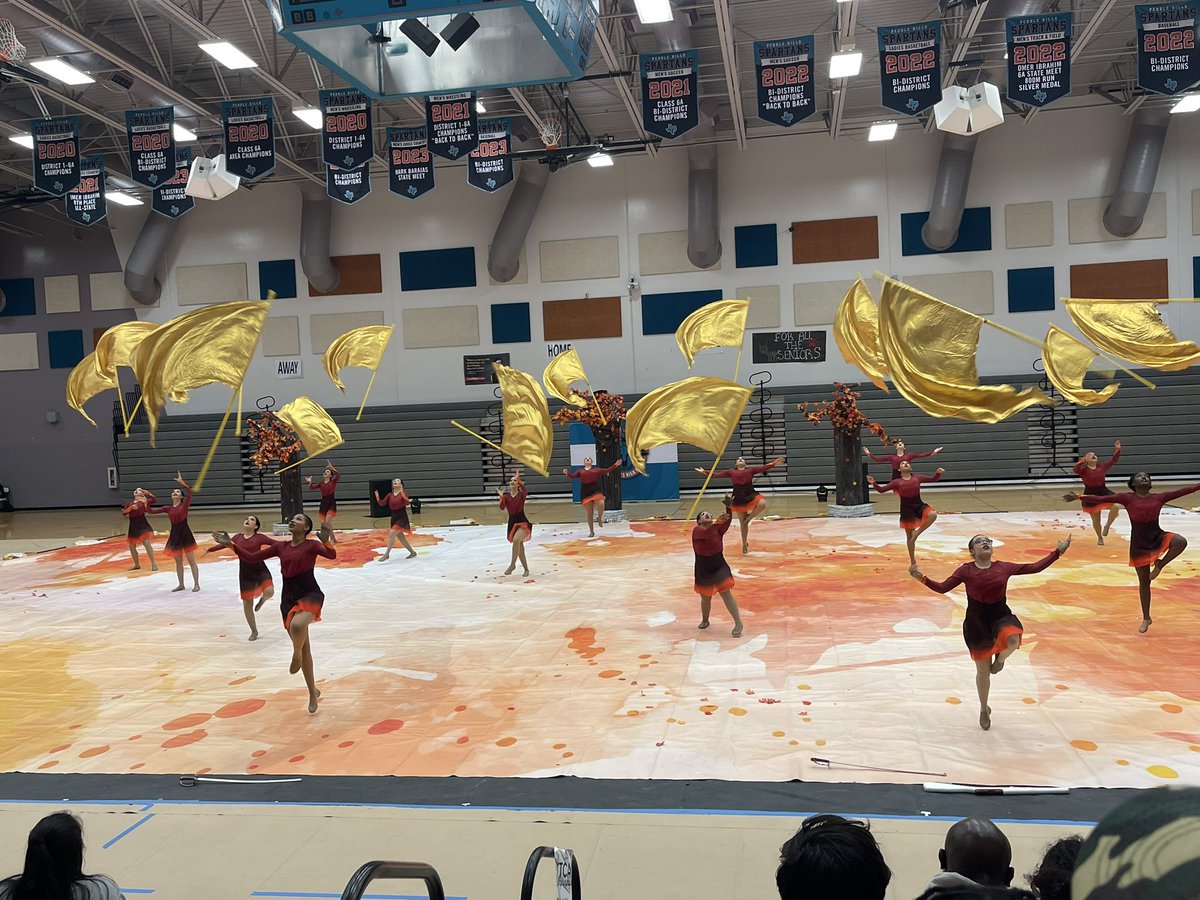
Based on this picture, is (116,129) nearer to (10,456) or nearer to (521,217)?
(521,217)

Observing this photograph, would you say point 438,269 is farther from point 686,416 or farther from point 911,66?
point 686,416

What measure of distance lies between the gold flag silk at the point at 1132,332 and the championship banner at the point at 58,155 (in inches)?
722

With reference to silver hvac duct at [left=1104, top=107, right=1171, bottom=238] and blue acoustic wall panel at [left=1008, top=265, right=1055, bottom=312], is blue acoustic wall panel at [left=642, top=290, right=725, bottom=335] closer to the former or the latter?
blue acoustic wall panel at [left=1008, top=265, right=1055, bottom=312]

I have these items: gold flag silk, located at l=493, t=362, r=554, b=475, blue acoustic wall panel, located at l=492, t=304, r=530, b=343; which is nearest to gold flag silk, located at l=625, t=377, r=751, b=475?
gold flag silk, located at l=493, t=362, r=554, b=475

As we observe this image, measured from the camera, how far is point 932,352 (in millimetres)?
7254

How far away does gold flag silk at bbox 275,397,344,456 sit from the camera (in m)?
14.6

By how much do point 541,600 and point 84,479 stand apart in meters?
22.9

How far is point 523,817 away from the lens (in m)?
5.79

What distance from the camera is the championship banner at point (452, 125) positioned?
54.6 feet

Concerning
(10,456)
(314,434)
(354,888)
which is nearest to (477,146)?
(314,434)

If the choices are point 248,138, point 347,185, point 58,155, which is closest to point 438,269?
point 347,185

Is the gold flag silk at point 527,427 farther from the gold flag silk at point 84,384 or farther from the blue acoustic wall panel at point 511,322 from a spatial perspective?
the blue acoustic wall panel at point 511,322

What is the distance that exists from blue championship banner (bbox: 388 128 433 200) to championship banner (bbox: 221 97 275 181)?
2371 mm

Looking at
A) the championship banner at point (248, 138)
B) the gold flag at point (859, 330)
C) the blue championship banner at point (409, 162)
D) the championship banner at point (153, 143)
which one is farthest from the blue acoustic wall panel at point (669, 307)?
the gold flag at point (859, 330)
